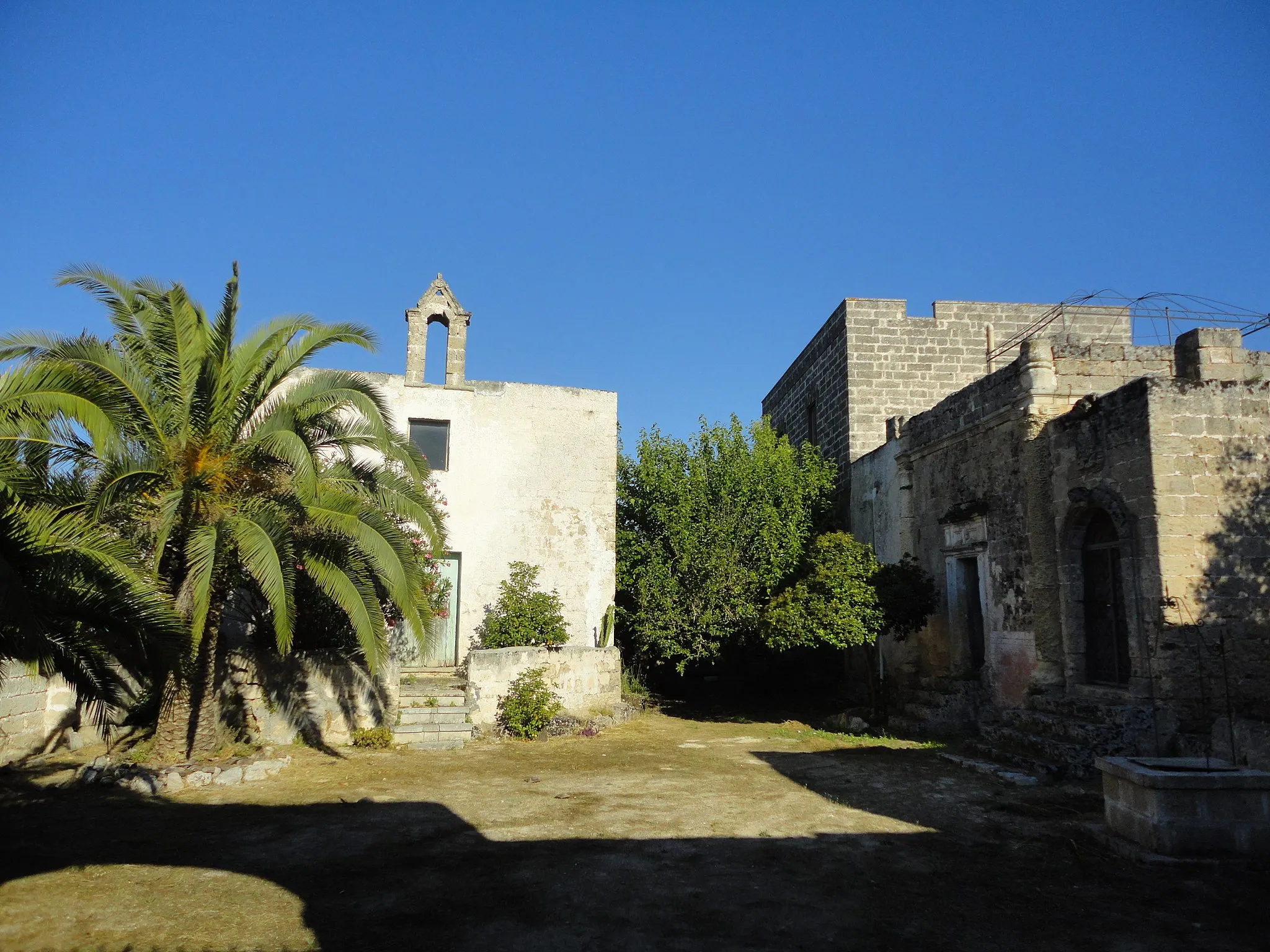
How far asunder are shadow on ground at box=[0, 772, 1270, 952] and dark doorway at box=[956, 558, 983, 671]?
623 cm

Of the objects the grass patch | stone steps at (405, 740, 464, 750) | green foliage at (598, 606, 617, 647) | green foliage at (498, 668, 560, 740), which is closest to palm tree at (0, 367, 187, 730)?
stone steps at (405, 740, 464, 750)

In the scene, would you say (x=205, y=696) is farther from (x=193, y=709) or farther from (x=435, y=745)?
(x=435, y=745)

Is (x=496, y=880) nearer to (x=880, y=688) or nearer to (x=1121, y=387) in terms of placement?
(x=1121, y=387)

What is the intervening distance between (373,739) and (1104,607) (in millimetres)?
9975

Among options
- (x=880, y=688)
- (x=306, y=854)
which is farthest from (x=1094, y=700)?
(x=306, y=854)

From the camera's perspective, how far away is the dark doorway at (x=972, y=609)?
1376 cm

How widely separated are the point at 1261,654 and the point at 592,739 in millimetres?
8870

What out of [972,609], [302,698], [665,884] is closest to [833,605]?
[972,609]

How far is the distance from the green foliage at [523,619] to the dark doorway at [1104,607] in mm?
7953

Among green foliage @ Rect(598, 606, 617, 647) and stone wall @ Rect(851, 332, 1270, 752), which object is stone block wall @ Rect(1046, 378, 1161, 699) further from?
green foliage @ Rect(598, 606, 617, 647)

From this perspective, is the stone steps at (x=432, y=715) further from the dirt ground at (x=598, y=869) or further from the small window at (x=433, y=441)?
the small window at (x=433, y=441)

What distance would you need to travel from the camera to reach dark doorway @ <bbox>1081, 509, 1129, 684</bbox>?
10422 millimetres

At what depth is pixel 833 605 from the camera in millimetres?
13391

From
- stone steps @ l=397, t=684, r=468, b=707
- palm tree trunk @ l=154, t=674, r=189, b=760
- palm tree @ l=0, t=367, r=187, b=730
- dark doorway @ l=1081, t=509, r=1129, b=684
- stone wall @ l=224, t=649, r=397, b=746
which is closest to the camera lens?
palm tree @ l=0, t=367, r=187, b=730
